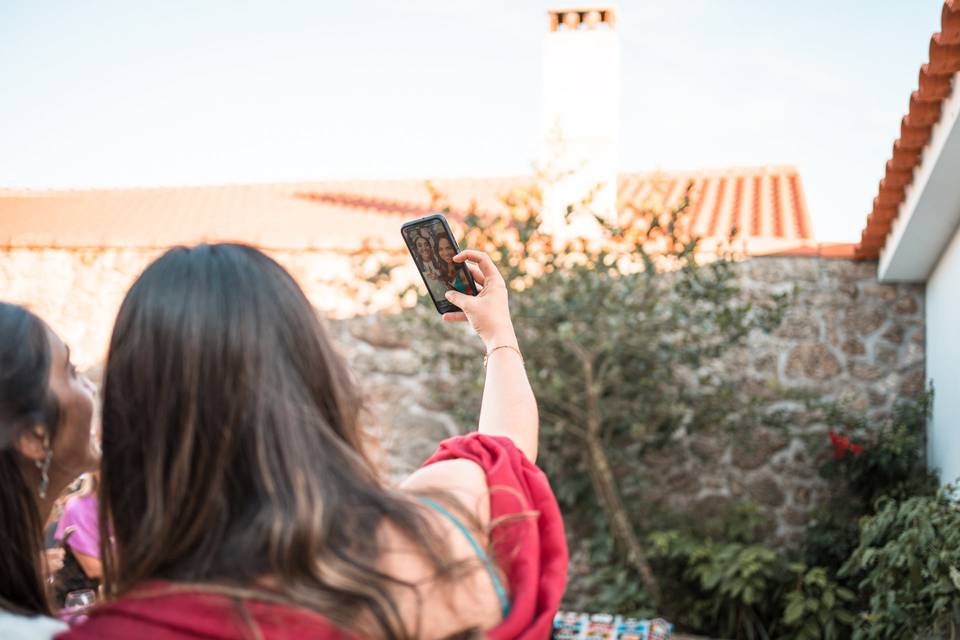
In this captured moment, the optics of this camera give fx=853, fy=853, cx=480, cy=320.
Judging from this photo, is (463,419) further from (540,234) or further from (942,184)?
(942,184)

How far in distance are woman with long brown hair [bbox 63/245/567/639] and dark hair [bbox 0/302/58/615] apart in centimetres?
24

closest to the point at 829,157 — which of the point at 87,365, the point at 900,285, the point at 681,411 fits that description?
the point at 900,285

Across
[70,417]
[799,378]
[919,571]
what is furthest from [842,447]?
[70,417]

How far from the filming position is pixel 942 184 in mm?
3570

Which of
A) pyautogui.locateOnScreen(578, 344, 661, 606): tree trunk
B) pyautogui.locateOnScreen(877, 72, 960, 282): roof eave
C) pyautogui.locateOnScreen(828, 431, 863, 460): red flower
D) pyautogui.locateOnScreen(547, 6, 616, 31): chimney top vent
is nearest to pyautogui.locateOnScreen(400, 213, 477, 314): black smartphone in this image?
pyautogui.locateOnScreen(877, 72, 960, 282): roof eave

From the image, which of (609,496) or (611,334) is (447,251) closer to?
(611,334)

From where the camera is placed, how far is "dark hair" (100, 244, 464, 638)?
836mm

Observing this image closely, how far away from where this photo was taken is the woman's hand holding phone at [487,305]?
4.53 ft

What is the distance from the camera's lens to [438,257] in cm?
150

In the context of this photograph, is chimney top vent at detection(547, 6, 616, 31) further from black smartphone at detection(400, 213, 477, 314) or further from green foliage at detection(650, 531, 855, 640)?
black smartphone at detection(400, 213, 477, 314)

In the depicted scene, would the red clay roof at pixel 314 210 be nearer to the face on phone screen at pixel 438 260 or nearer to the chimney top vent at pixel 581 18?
the chimney top vent at pixel 581 18

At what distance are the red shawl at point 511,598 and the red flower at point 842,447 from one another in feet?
13.7

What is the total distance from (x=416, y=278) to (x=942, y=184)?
10.5ft

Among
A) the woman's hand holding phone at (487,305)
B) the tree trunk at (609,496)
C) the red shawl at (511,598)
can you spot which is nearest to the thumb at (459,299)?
the woman's hand holding phone at (487,305)
